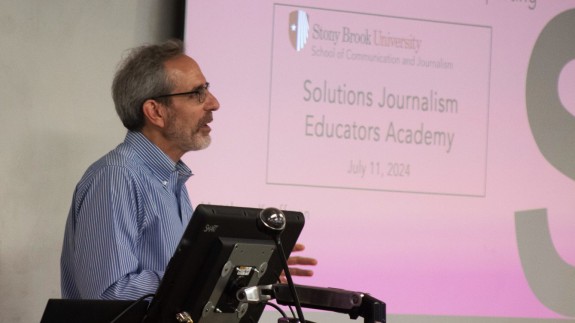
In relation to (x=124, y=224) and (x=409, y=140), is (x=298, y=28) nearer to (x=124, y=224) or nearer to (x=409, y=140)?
(x=409, y=140)

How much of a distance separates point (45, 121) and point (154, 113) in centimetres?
86

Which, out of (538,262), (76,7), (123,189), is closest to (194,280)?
(123,189)

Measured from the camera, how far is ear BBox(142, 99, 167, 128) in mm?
2957

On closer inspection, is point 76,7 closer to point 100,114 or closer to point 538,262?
point 100,114

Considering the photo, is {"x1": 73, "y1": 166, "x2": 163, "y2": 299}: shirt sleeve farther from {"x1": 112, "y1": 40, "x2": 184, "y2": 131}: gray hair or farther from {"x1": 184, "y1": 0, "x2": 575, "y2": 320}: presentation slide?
{"x1": 184, "y1": 0, "x2": 575, "y2": 320}: presentation slide

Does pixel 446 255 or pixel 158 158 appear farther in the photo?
pixel 446 255

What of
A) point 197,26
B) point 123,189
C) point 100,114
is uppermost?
point 197,26

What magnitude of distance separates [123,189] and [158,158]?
0.24 metres

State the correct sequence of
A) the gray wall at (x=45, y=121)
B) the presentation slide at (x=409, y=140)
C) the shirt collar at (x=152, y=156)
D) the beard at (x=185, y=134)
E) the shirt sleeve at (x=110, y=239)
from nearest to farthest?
the shirt sleeve at (x=110, y=239)
the shirt collar at (x=152, y=156)
the beard at (x=185, y=134)
the gray wall at (x=45, y=121)
the presentation slide at (x=409, y=140)

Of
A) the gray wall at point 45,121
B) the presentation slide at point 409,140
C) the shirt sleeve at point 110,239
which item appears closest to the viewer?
the shirt sleeve at point 110,239

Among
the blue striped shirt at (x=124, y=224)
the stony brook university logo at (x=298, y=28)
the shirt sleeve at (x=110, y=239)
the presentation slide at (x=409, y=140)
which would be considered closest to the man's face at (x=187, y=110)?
the blue striped shirt at (x=124, y=224)

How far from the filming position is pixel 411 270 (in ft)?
13.3

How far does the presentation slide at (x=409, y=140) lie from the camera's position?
385 centimetres

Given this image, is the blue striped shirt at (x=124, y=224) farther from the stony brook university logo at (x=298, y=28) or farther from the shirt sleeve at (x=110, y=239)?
the stony brook university logo at (x=298, y=28)
